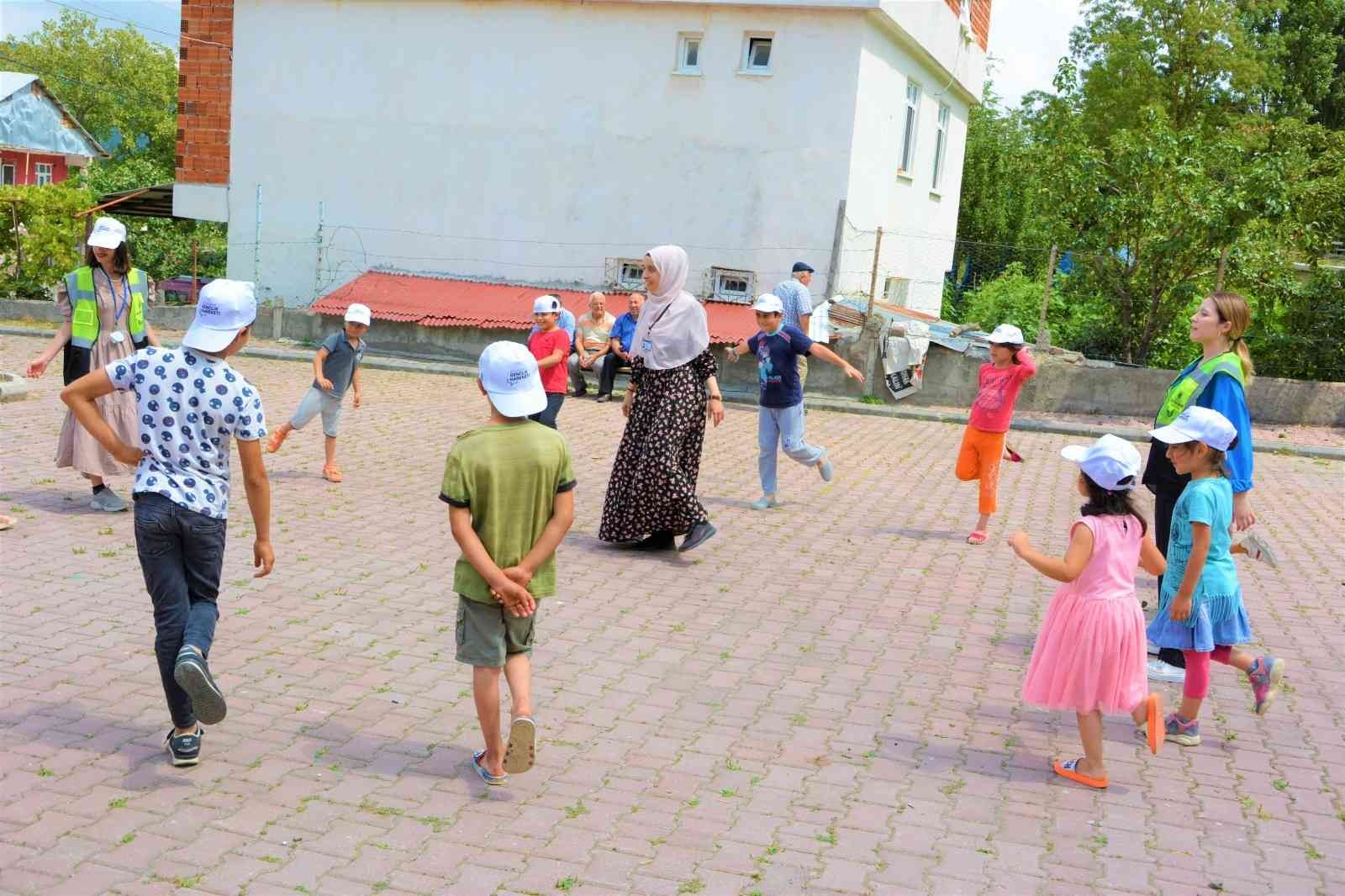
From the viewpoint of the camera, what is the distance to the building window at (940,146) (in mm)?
25641

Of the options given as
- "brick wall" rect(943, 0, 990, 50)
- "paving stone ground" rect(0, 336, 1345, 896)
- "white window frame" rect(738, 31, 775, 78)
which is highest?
"brick wall" rect(943, 0, 990, 50)

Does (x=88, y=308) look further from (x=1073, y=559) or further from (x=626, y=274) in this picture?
(x=626, y=274)

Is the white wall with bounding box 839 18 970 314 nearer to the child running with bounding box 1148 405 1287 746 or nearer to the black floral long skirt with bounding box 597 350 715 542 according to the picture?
the black floral long skirt with bounding box 597 350 715 542

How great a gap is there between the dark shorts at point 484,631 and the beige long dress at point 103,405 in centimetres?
441

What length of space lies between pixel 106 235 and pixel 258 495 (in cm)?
408

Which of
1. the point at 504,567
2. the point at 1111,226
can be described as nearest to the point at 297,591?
the point at 504,567

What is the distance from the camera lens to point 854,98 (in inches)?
779

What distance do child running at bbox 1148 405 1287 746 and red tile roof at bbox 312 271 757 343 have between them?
13782 millimetres

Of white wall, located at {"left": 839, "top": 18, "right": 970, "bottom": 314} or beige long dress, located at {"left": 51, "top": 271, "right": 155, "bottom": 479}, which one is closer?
beige long dress, located at {"left": 51, "top": 271, "right": 155, "bottom": 479}

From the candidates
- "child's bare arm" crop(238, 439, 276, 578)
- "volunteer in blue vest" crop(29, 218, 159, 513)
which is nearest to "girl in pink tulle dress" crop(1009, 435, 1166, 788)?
"child's bare arm" crop(238, 439, 276, 578)

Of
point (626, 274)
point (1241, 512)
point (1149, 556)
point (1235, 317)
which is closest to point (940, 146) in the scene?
point (626, 274)

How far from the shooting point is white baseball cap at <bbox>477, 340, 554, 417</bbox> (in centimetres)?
462

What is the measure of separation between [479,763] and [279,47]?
2003 cm

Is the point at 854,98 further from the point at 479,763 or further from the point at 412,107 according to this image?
the point at 479,763
